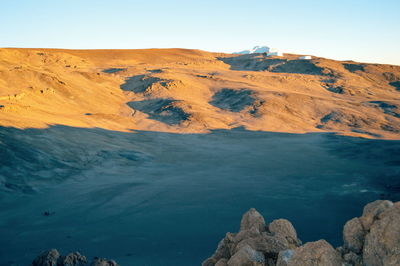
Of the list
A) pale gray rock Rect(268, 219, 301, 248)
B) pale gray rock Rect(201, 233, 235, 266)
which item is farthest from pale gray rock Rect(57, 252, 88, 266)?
pale gray rock Rect(268, 219, 301, 248)

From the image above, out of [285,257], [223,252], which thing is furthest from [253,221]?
[285,257]

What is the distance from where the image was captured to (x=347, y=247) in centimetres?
605

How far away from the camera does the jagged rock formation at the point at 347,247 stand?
527 centimetres

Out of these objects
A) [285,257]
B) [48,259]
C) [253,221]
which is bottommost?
[48,259]

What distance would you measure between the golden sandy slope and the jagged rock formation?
24223 mm

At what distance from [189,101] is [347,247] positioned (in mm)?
45579

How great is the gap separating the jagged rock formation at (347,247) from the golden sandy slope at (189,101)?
79.5 ft

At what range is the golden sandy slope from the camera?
129ft

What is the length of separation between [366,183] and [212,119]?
78.2ft

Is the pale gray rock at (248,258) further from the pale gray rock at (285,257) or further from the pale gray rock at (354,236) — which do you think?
the pale gray rock at (354,236)

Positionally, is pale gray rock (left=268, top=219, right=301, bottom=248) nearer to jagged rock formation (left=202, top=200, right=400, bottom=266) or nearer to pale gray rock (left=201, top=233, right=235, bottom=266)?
jagged rock formation (left=202, top=200, right=400, bottom=266)

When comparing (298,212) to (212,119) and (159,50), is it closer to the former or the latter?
(212,119)

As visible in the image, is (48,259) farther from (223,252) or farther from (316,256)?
(316,256)

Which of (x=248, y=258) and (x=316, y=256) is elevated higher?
(x=316, y=256)
